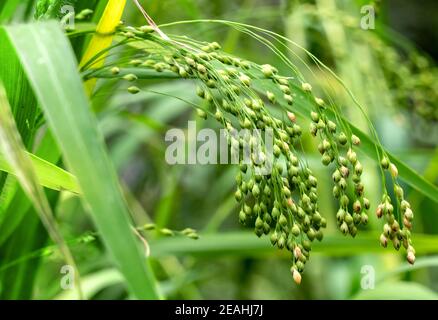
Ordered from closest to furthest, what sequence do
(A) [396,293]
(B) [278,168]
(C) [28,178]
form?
(C) [28,178]
(B) [278,168]
(A) [396,293]

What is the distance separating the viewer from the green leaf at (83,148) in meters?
0.44

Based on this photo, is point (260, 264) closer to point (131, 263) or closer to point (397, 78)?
point (397, 78)

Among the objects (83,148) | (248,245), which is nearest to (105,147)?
(83,148)

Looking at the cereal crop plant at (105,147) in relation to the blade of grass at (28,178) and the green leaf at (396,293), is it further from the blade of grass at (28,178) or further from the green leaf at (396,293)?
the green leaf at (396,293)

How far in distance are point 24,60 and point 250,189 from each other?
190mm

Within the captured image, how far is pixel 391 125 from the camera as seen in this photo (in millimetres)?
1562

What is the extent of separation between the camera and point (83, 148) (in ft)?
1.51

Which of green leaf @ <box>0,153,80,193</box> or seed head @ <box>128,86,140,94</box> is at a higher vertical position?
seed head @ <box>128,86,140,94</box>

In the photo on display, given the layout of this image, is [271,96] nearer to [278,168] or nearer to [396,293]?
[278,168]

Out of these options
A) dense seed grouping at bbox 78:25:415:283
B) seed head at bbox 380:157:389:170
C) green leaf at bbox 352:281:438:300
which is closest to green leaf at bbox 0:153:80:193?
dense seed grouping at bbox 78:25:415:283

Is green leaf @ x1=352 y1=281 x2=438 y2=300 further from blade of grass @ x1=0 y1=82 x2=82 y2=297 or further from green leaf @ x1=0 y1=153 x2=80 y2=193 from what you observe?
blade of grass @ x1=0 y1=82 x2=82 y2=297

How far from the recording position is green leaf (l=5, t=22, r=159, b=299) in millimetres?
438

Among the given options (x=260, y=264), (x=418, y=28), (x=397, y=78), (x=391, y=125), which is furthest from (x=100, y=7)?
(x=418, y=28)

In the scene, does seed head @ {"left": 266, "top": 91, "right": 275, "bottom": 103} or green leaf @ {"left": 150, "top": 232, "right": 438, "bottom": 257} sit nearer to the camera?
seed head @ {"left": 266, "top": 91, "right": 275, "bottom": 103}
